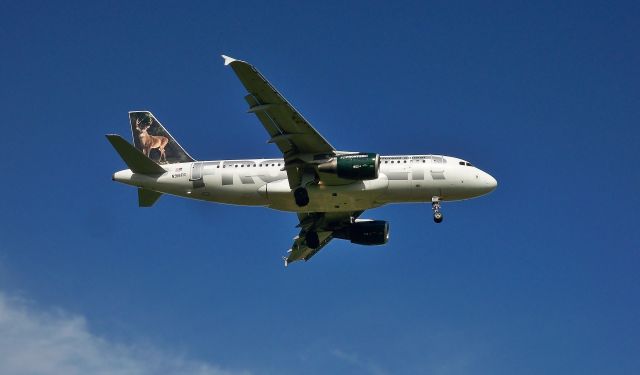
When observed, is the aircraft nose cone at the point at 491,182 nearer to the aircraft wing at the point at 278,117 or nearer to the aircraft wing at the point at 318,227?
the aircraft wing at the point at 278,117

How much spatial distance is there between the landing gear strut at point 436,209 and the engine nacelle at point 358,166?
4575mm

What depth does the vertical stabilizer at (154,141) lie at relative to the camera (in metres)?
69.2

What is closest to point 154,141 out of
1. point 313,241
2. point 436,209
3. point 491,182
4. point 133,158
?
point 133,158

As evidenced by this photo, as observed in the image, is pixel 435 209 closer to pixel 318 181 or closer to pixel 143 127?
pixel 318 181

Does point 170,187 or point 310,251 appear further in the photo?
point 310,251

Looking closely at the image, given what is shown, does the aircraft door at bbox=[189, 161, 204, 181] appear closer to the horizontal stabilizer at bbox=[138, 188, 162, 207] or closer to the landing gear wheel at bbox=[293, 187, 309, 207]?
the horizontal stabilizer at bbox=[138, 188, 162, 207]

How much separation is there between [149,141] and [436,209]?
21.5m

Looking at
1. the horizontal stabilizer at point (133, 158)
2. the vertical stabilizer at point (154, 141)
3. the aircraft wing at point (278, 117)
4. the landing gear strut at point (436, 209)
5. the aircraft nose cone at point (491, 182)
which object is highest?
the vertical stabilizer at point (154, 141)

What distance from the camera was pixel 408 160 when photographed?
64.4 m

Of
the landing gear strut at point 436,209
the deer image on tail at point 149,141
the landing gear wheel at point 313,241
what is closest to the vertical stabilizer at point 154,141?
the deer image on tail at point 149,141

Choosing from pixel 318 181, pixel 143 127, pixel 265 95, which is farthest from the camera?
pixel 143 127

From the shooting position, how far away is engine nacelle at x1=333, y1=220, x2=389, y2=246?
7169 cm

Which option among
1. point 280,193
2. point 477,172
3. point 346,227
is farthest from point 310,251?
point 477,172

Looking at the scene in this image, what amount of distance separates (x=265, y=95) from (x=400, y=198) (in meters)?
11.6
